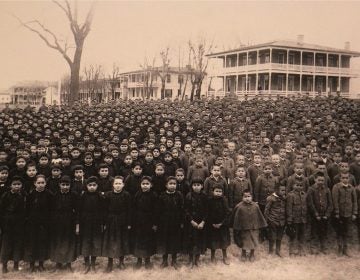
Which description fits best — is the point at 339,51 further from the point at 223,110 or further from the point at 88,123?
the point at 88,123

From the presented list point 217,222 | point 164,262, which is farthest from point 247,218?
point 164,262

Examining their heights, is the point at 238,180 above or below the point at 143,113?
below

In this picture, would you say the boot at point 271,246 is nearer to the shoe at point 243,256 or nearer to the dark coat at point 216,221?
the shoe at point 243,256

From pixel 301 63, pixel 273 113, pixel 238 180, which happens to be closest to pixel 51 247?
pixel 238 180

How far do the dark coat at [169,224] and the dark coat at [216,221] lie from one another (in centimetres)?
52

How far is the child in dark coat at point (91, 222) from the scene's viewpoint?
6.80m

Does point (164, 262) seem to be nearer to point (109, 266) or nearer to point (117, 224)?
point (109, 266)

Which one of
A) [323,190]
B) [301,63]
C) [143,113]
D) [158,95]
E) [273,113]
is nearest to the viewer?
[323,190]

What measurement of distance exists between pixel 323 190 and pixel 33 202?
5.41m

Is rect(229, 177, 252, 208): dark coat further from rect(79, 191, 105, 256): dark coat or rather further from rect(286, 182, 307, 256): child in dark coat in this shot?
rect(79, 191, 105, 256): dark coat

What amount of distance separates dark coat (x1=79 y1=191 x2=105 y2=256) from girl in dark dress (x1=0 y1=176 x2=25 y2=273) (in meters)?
0.99

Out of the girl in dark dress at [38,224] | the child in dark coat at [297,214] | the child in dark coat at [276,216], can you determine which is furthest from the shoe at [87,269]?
the child in dark coat at [297,214]

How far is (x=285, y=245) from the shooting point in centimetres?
814

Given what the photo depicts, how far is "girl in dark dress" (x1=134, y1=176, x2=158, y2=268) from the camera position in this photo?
22.5 ft
